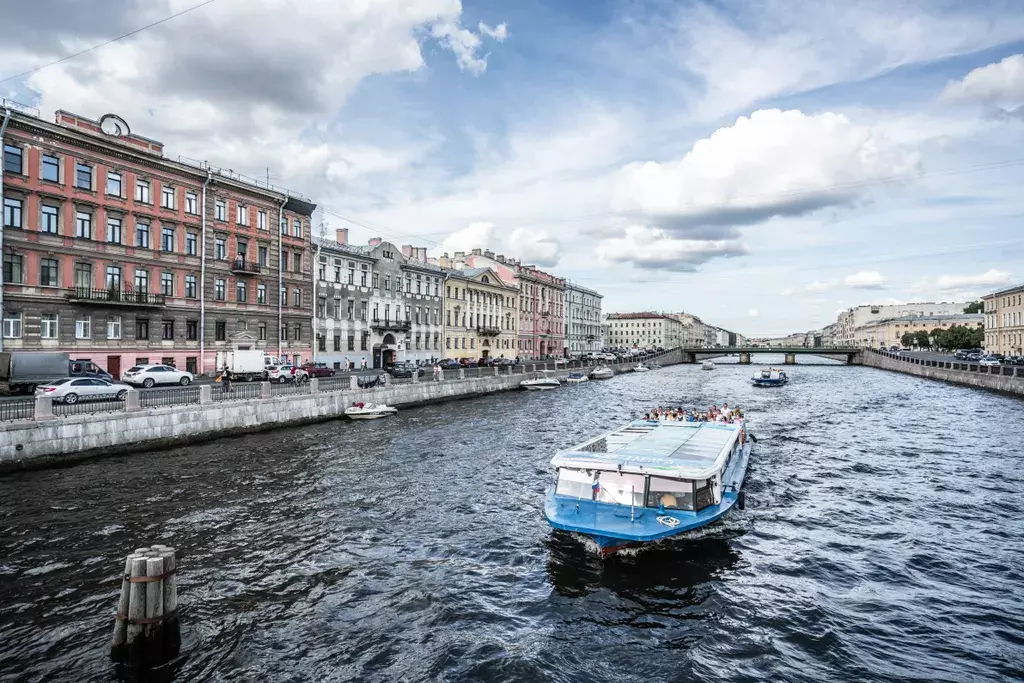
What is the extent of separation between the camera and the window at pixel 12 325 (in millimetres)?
34906

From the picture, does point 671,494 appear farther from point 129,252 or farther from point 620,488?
point 129,252

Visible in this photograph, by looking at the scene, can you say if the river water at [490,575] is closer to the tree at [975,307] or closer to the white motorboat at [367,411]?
the white motorboat at [367,411]

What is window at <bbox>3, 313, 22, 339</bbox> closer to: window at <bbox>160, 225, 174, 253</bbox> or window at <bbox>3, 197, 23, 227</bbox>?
window at <bbox>3, 197, 23, 227</bbox>

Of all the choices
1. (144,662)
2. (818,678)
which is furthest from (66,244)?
(818,678)

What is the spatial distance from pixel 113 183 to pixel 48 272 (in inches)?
292

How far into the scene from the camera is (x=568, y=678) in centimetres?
977

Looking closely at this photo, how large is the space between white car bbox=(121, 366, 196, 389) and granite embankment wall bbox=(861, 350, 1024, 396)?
6580 cm

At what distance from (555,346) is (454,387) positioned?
68.9 metres

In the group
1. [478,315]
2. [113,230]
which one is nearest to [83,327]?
[113,230]

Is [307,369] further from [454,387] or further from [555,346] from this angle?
[555,346]

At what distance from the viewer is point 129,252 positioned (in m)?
41.2

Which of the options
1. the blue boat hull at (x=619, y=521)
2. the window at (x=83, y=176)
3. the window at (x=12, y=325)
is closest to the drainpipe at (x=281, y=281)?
the window at (x=83, y=176)

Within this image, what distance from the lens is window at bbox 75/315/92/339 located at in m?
38.3

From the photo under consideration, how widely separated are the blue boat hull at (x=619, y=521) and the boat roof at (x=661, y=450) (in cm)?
93
